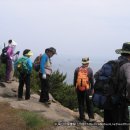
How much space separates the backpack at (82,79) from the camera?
37.9ft

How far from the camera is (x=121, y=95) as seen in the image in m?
6.89

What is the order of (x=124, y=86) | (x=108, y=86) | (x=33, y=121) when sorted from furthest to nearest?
(x=33, y=121) → (x=108, y=86) → (x=124, y=86)

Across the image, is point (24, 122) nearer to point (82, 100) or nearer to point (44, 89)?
point (82, 100)

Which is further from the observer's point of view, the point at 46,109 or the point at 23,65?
the point at 23,65

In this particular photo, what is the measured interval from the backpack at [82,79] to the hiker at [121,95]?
167 inches

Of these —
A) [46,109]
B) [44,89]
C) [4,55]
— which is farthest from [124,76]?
[4,55]

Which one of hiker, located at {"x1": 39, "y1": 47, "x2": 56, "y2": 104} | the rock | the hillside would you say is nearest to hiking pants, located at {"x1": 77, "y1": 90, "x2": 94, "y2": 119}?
the hillside

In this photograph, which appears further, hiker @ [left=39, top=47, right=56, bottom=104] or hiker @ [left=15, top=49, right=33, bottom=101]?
hiker @ [left=15, top=49, right=33, bottom=101]

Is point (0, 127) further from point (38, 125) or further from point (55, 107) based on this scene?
point (55, 107)

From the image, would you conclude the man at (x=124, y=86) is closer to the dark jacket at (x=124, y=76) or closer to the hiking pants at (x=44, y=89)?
the dark jacket at (x=124, y=76)

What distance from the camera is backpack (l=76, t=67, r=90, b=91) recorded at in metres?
11.5

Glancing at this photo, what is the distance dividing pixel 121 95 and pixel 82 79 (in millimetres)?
4682

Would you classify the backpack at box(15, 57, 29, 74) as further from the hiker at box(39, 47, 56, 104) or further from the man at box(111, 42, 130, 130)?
the man at box(111, 42, 130, 130)

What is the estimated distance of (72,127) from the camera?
11047mm
